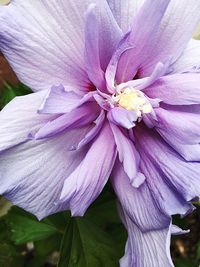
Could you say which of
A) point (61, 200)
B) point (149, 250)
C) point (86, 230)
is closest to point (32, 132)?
point (61, 200)

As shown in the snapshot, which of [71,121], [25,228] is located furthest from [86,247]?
[71,121]

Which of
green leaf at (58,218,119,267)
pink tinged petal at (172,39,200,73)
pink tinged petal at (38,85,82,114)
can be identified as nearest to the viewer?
pink tinged petal at (38,85,82,114)

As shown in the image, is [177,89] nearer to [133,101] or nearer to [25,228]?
[133,101]

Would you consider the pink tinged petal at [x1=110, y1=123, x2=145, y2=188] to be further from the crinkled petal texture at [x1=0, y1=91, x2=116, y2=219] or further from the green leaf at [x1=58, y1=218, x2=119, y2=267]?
the green leaf at [x1=58, y1=218, x2=119, y2=267]

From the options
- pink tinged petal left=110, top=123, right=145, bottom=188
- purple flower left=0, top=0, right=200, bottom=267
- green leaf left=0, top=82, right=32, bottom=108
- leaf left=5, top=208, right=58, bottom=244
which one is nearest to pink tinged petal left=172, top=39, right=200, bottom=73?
purple flower left=0, top=0, right=200, bottom=267

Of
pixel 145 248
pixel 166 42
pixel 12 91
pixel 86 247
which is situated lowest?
pixel 86 247

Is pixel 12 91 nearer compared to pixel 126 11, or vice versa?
pixel 126 11

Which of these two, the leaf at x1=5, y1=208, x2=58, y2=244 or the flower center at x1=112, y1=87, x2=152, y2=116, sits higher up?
the flower center at x1=112, y1=87, x2=152, y2=116
